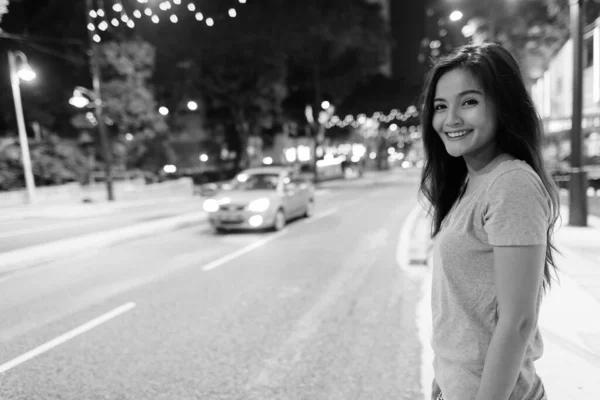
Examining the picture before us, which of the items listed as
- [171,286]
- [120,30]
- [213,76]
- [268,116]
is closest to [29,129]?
[120,30]

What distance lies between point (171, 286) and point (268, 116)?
1158 inches

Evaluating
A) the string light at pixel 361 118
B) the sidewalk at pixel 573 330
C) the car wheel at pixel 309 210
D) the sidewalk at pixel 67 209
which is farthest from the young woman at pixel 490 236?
the string light at pixel 361 118

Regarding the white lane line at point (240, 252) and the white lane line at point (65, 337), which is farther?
the white lane line at point (240, 252)

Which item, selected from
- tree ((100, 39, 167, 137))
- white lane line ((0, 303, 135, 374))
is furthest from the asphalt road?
tree ((100, 39, 167, 137))

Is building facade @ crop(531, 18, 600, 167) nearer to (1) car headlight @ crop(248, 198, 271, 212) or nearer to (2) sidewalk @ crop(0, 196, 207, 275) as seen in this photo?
(1) car headlight @ crop(248, 198, 271, 212)

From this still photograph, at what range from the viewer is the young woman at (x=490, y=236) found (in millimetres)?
1216

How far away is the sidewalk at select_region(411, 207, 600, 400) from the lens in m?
3.27

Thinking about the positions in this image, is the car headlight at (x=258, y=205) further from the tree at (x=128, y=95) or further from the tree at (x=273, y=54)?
the tree at (x=273, y=54)

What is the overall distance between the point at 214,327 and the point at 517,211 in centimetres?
422

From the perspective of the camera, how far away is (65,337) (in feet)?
15.5

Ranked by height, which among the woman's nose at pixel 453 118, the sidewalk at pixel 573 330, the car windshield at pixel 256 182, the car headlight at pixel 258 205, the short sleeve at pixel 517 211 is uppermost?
the woman's nose at pixel 453 118

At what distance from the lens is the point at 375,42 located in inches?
1388

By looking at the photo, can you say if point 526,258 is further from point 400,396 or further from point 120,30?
point 120,30

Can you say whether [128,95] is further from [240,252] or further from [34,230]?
[240,252]
